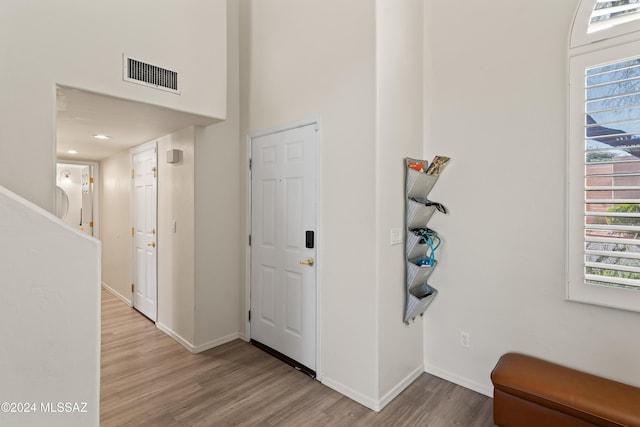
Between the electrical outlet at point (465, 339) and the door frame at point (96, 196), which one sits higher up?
the door frame at point (96, 196)

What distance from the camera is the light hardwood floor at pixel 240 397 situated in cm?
216

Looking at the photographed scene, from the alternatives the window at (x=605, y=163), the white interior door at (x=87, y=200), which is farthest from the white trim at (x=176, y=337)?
the window at (x=605, y=163)

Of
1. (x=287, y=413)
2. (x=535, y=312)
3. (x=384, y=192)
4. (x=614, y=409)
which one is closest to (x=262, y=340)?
(x=287, y=413)

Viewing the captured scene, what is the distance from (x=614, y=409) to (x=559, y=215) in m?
1.12

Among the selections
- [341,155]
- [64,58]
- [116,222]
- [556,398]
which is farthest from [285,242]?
[116,222]

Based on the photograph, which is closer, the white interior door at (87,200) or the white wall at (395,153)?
the white wall at (395,153)

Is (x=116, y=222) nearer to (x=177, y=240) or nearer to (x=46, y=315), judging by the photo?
(x=177, y=240)

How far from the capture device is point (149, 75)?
7.80 feet

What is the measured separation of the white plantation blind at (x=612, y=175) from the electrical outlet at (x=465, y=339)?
2.99 feet

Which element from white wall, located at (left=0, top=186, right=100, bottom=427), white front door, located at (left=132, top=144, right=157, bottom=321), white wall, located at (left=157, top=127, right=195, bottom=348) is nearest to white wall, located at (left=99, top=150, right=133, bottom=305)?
white front door, located at (left=132, top=144, right=157, bottom=321)

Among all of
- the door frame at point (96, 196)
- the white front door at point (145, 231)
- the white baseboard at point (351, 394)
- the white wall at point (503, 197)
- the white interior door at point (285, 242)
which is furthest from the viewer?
the door frame at point (96, 196)

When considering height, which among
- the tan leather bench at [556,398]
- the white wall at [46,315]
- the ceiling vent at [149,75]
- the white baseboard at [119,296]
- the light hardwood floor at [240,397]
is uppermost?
the ceiling vent at [149,75]

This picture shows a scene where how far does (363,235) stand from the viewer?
91.2 inches

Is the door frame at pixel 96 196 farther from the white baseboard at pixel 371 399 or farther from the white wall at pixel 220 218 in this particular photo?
the white baseboard at pixel 371 399
